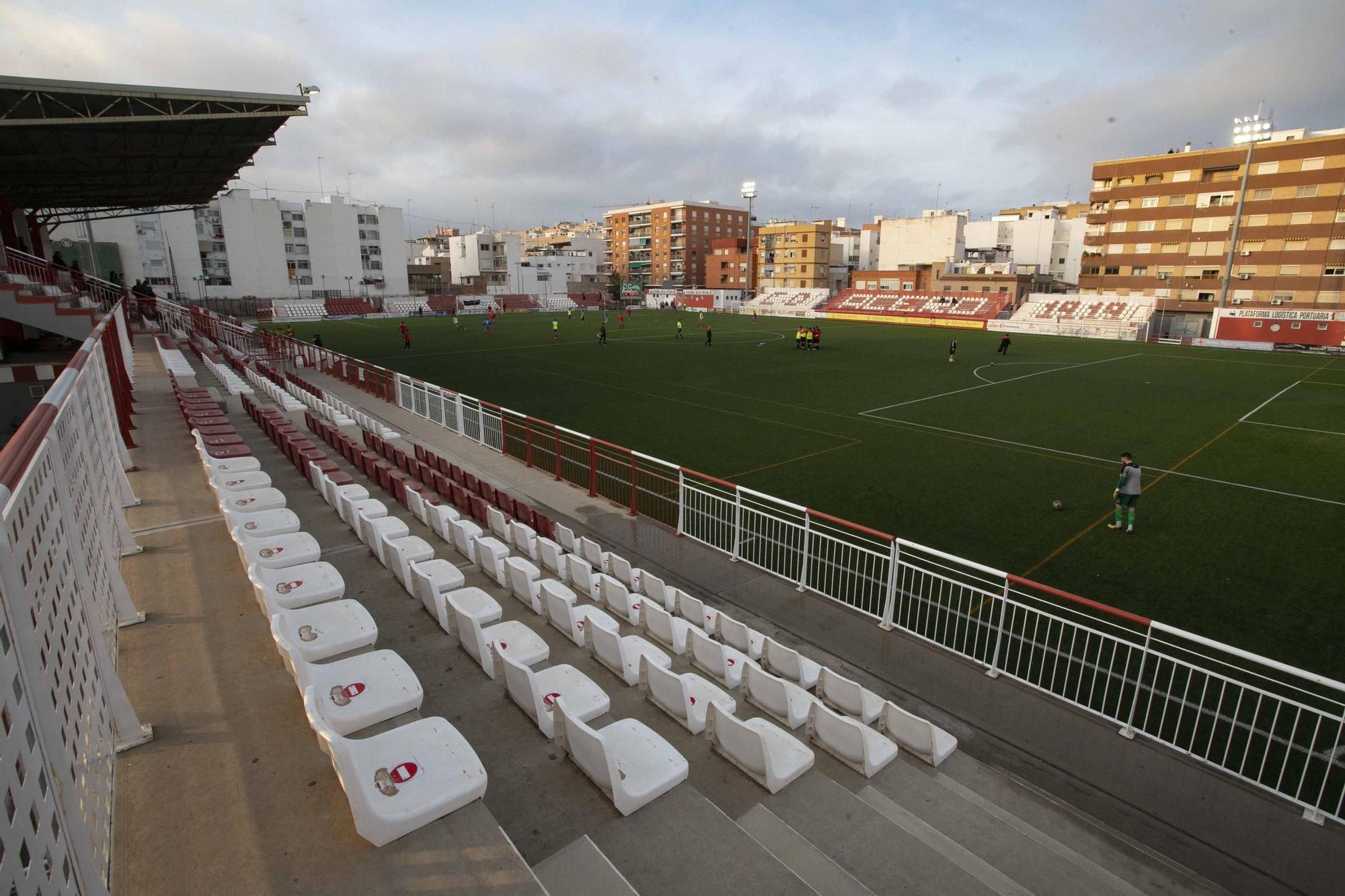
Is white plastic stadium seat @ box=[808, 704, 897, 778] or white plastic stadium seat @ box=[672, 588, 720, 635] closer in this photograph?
white plastic stadium seat @ box=[808, 704, 897, 778]

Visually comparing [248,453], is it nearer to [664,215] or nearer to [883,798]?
[883,798]

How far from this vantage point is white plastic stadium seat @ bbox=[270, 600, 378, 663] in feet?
16.4

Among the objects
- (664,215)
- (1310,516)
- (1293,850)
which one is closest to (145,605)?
(1293,850)

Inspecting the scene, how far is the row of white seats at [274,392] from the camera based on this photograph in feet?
55.6

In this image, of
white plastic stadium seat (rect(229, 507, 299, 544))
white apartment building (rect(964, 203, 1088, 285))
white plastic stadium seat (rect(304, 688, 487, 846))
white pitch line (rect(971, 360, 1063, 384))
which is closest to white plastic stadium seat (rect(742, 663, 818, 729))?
white plastic stadium seat (rect(304, 688, 487, 846))

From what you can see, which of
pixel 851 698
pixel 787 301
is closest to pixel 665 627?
pixel 851 698

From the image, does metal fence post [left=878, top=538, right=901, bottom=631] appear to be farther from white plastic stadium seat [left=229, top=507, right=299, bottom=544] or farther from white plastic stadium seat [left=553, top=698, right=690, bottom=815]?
white plastic stadium seat [left=229, top=507, right=299, bottom=544]

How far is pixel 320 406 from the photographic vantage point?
58.8 ft

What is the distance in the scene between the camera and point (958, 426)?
2123cm

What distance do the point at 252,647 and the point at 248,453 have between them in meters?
6.05

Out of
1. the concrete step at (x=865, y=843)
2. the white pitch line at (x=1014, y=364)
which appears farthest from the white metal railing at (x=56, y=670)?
the white pitch line at (x=1014, y=364)

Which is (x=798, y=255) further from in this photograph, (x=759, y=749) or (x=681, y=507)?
(x=759, y=749)

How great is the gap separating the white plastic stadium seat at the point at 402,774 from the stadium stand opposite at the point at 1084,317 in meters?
60.1

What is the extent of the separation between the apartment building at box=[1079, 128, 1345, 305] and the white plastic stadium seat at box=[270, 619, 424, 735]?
75087 mm
